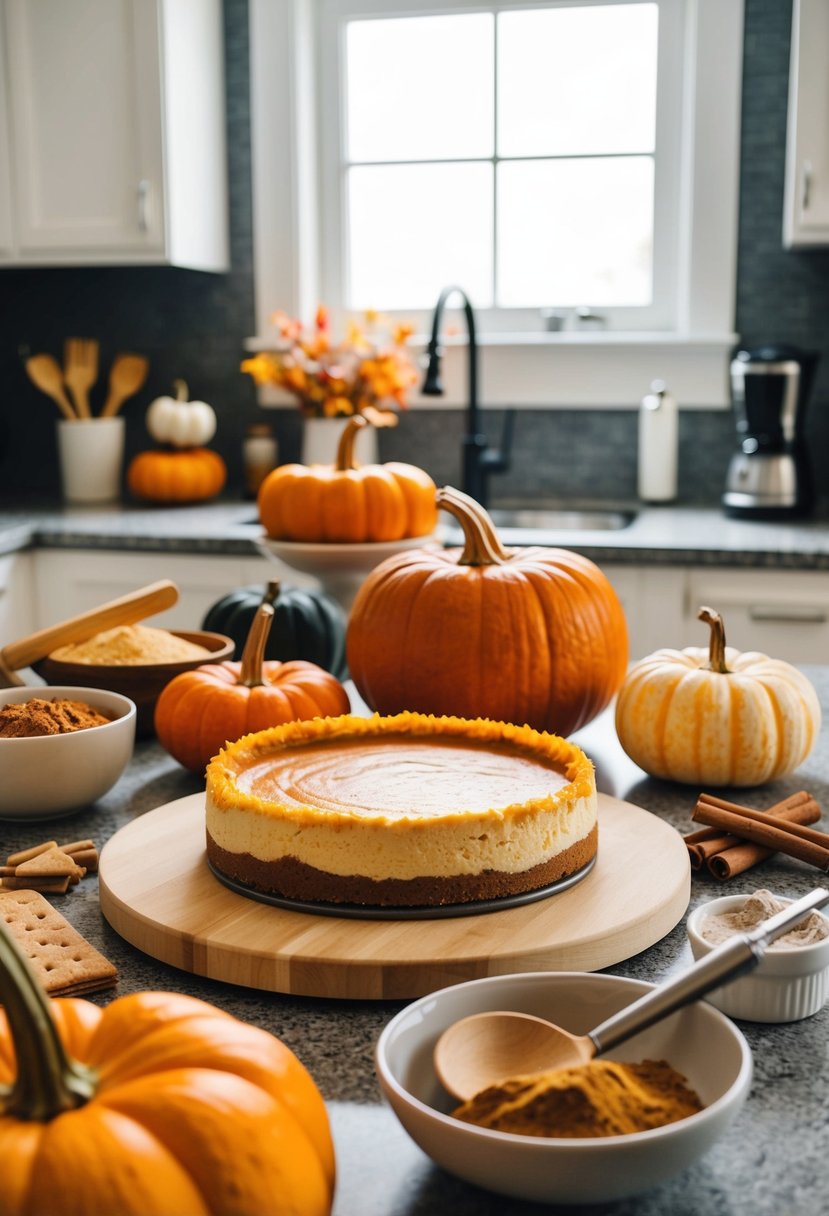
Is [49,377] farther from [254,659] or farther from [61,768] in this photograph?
[61,768]

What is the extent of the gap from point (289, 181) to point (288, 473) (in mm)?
1912

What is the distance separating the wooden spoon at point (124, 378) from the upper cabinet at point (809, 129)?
179 centimetres

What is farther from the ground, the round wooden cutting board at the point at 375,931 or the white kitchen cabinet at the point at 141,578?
the round wooden cutting board at the point at 375,931

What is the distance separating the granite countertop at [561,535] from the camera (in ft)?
8.54

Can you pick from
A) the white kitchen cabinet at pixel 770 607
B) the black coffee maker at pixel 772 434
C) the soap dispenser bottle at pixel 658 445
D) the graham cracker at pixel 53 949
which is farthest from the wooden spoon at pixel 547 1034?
the soap dispenser bottle at pixel 658 445

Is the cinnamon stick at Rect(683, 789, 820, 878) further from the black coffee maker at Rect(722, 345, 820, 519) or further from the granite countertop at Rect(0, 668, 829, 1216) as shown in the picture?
the black coffee maker at Rect(722, 345, 820, 519)

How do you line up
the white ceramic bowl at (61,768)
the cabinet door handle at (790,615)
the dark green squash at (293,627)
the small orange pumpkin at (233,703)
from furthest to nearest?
the cabinet door handle at (790,615), the dark green squash at (293,627), the small orange pumpkin at (233,703), the white ceramic bowl at (61,768)

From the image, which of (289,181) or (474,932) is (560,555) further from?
(289,181)

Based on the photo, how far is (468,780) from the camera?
3.21 ft

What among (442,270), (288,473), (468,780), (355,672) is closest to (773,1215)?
(468,780)

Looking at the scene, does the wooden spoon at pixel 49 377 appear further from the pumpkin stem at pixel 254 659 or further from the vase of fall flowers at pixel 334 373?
the pumpkin stem at pixel 254 659

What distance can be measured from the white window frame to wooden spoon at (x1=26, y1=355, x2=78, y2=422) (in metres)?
0.54

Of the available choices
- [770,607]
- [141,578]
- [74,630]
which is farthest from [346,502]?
[141,578]

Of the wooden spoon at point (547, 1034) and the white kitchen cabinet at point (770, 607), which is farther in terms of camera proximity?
the white kitchen cabinet at point (770, 607)
